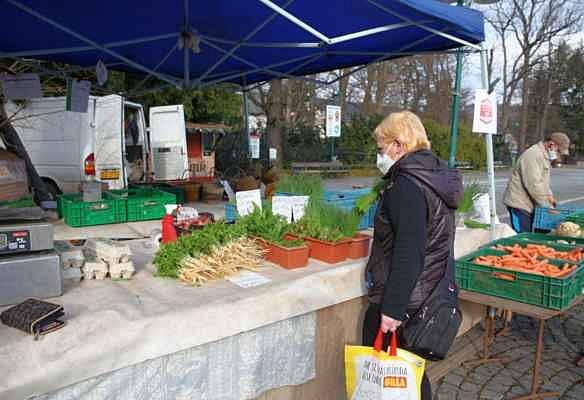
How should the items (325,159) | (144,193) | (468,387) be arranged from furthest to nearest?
(325,159) → (144,193) → (468,387)

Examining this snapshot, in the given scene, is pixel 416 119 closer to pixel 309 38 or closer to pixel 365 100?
pixel 309 38

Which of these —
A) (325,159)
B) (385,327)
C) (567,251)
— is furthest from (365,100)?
(385,327)

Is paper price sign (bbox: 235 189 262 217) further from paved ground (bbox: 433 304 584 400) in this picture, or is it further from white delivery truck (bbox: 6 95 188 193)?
white delivery truck (bbox: 6 95 188 193)

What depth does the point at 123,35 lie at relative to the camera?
13.0 ft

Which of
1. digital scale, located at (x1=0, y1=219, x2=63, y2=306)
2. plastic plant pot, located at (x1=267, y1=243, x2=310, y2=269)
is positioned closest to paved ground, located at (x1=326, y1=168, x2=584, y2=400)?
plastic plant pot, located at (x1=267, y1=243, x2=310, y2=269)

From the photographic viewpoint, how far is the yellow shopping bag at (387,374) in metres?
1.61

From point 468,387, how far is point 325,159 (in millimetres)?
15544

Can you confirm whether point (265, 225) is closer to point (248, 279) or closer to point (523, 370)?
point (248, 279)

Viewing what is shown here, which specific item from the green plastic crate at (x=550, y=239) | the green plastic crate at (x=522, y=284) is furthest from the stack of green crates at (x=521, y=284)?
the green plastic crate at (x=550, y=239)

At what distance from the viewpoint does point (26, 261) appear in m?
1.37

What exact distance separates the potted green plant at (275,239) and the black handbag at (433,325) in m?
0.56

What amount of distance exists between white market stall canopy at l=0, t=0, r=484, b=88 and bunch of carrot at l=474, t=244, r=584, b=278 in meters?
1.62

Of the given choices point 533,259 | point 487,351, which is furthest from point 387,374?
point 487,351

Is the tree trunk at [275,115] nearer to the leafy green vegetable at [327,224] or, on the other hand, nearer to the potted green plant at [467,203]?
the potted green plant at [467,203]
